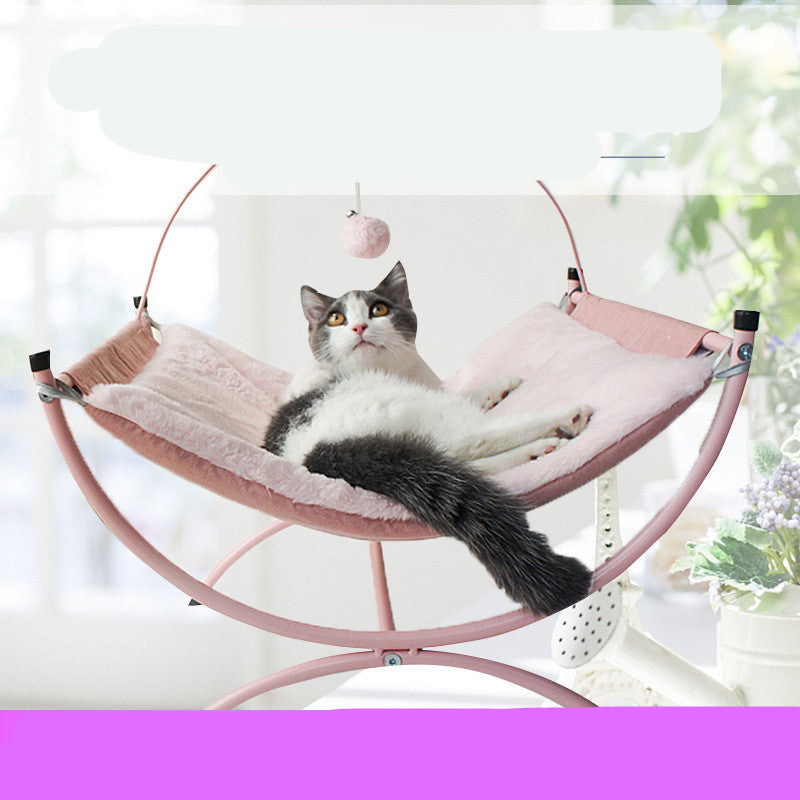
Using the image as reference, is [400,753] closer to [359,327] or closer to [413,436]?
[413,436]

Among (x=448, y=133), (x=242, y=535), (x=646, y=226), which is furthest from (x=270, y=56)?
(x=242, y=535)

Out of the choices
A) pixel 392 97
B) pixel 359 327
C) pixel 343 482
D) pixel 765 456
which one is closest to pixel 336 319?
pixel 359 327

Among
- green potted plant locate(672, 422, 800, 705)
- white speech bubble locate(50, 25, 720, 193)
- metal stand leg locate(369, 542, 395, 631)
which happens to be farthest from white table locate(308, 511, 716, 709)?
white speech bubble locate(50, 25, 720, 193)

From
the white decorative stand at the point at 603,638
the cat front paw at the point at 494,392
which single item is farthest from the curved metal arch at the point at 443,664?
the cat front paw at the point at 494,392

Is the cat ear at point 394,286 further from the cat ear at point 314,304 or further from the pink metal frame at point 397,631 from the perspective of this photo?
the pink metal frame at point 397,631

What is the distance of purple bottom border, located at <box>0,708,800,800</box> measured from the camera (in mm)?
942

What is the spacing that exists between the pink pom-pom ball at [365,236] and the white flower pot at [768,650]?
841 mm

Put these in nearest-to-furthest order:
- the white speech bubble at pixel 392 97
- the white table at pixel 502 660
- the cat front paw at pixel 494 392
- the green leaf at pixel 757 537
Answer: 1. the cat front paw at pixel 494 392
2. the green leaf at pixel 757 537
3. the white table at pixel 502 660
4. the white speech bubble at pixel 392 97

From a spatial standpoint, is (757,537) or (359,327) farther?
(757,537)

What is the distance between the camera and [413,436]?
111 centimetres

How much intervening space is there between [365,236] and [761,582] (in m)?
0.88

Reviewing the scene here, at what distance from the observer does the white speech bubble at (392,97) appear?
252 cm

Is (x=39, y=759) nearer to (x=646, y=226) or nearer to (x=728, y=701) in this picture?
(x=728, y=701)

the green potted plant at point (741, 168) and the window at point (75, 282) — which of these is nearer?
the green potted plant at point (741, 168)
